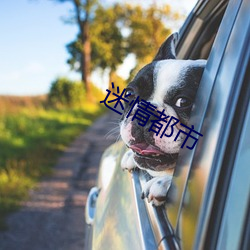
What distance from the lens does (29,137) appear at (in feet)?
30.2

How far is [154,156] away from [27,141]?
7495 mm

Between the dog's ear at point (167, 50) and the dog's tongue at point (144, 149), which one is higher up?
the dog's ear at point (167, 50)

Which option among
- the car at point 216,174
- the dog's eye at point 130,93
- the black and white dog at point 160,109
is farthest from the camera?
the dog's eye at point 130,93

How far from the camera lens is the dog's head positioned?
4.63ft

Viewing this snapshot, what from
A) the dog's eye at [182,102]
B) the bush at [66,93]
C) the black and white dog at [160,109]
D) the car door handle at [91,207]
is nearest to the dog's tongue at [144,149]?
the black and white dog at [160,109]

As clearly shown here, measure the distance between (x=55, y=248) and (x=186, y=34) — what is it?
2.35 metres

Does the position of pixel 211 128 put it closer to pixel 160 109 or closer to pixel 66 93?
pixel 160 109

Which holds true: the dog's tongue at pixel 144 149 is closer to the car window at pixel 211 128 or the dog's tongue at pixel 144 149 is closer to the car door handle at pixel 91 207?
the car window at pixel 211 128

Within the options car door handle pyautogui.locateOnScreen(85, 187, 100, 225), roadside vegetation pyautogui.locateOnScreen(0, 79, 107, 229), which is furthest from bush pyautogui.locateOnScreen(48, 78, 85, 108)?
car door handle pyautogui.locateOnScreen(85, 187, 100, 225)

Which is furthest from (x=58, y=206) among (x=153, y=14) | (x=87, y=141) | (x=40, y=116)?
(x=40, y=116)

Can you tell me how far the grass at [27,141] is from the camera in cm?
562

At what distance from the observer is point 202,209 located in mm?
1030

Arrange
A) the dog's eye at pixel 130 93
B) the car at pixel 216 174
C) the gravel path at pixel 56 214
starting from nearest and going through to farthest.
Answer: the car at pixel 216 174 < the dog's eye at pixel 130 93 < the gravel path at pixel 56 214

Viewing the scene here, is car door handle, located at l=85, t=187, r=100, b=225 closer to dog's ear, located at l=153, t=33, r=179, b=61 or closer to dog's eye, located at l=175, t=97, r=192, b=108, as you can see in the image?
dog's ear, located at l=153, t=33, r=179, b=61
